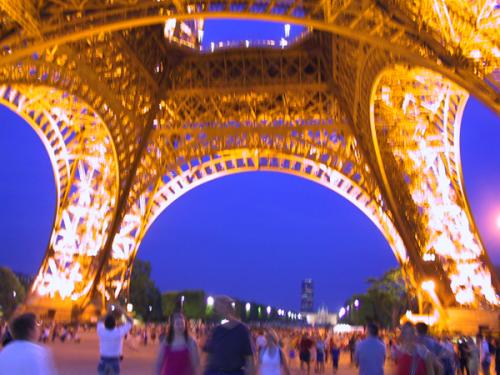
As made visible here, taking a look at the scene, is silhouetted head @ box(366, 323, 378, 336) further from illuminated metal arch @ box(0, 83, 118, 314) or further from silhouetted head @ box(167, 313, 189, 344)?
illuminated metal arch @ box(0, 83, 118, 314)

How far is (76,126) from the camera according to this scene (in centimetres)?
3197

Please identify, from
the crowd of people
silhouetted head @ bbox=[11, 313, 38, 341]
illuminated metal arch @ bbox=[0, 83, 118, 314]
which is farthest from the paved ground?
silhouetted head @ bbox=[11, 313, 38, 341]

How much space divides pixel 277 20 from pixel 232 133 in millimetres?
17159

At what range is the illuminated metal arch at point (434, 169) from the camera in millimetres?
27828

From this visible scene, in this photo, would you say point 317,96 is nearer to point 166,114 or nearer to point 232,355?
point 166,114

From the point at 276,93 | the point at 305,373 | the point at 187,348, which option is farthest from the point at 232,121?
the point at 187,348

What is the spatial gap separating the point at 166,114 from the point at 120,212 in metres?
6.45

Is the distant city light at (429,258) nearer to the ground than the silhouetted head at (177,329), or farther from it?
farther from it

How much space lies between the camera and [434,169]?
30125mm

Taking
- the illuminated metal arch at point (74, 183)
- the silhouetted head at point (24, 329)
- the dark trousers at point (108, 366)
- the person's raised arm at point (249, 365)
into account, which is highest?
the illuminated metal arch at point (74, 183)

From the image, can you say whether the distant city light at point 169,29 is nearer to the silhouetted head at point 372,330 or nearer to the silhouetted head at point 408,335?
the silhouetted head at point 372,330

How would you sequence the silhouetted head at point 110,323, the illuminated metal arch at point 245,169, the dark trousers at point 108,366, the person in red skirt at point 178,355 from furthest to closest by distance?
1. the illuminated metal arch at point 245,169
2. the silhouetted head at point 110,323
3. the dark trousers at point 108,366
4. the person in red skirt at point 178,355

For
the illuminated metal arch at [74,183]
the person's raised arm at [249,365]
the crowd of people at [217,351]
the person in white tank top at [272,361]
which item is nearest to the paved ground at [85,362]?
the illuminated metal arch at [74,183]

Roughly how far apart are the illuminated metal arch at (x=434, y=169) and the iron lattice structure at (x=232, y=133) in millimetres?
70
